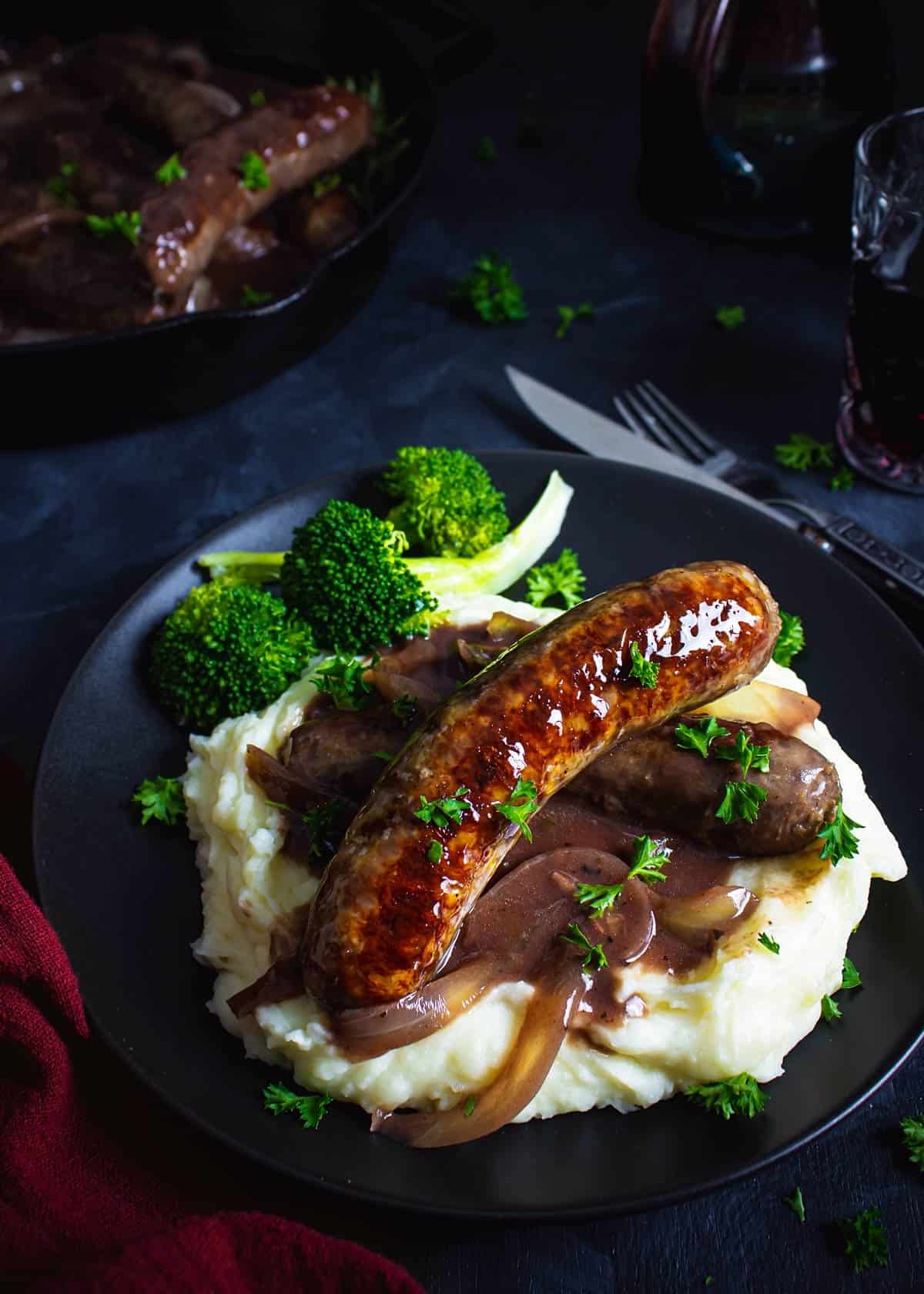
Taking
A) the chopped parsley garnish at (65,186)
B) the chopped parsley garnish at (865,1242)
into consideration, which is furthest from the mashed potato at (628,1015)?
the chopped parsley garnish at (65,186)

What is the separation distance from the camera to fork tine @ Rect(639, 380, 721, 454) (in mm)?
4746

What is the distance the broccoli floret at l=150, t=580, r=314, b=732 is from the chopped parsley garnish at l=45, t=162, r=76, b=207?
7.95ft

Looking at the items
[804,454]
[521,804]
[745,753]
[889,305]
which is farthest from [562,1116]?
[889,305]

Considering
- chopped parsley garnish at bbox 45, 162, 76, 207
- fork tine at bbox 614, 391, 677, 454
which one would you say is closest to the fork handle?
fork tine at bbox 614, 391, 677, 454

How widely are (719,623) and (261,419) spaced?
104 inches

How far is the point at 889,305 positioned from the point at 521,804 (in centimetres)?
257

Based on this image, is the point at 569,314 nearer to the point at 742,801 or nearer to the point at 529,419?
the point at 529,419

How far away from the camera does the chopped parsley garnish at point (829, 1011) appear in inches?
119

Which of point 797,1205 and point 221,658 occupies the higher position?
point 221,658

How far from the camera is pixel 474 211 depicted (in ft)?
20.2

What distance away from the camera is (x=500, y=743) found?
2.92 metres

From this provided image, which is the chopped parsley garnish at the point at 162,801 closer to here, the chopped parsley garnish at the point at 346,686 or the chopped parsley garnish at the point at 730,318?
the chopped parsley garnish at the point at 346,686

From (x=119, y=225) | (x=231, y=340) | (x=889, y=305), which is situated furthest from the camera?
(x=119, y=225)

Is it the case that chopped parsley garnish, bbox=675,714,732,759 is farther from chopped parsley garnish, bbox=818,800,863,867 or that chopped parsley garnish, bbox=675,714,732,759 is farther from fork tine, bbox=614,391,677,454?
fork tine, bbox=614,391,677,454
